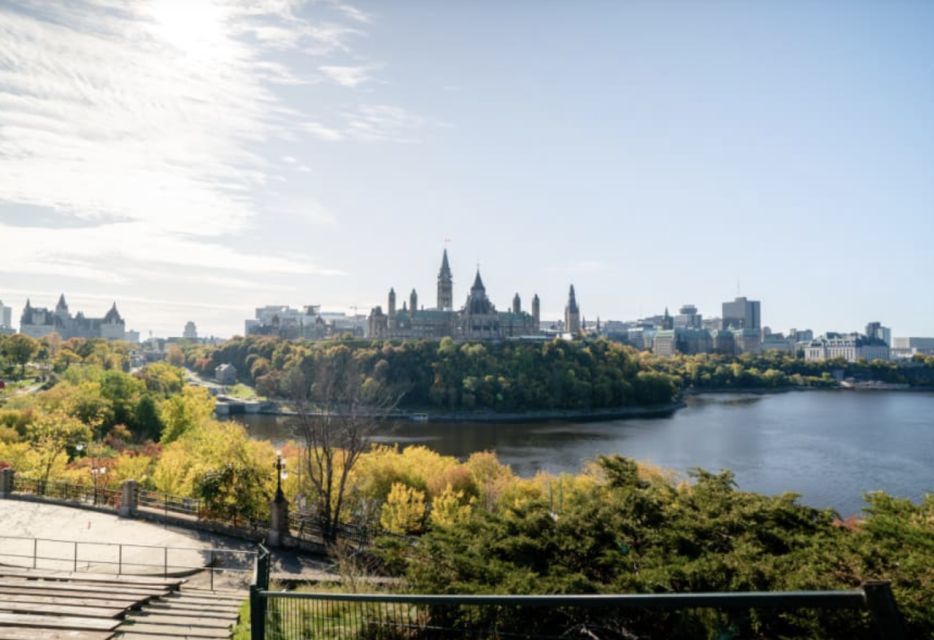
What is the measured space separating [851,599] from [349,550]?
611 inches

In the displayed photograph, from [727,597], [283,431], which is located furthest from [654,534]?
[283,431]

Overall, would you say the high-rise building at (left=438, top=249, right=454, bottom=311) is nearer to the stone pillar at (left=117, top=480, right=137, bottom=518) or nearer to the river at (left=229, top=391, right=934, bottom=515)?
the river at (left=229, top=391, right=934, bottom=515)

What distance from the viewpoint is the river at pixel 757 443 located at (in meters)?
39.5

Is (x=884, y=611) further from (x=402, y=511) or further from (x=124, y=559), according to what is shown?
(x=402, y=511)

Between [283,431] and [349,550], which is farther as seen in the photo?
[283,431]

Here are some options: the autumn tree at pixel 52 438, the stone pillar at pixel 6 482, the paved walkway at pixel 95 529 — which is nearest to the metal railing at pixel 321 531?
the paved walkway at pixel 95 529

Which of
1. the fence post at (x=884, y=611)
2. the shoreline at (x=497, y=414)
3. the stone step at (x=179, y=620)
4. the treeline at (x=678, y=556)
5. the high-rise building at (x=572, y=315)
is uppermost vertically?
the high-rise building at (x=572, y=315)

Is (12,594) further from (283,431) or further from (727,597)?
(283,431)

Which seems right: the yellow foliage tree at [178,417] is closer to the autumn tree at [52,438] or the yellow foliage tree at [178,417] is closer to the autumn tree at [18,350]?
the autumn tree at [52,438]

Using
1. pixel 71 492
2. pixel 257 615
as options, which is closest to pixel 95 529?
pixel 71 492

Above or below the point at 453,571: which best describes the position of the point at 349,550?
below

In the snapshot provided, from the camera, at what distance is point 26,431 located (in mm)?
36406

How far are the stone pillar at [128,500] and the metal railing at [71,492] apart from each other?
78 cm

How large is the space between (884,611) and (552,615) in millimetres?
5865
